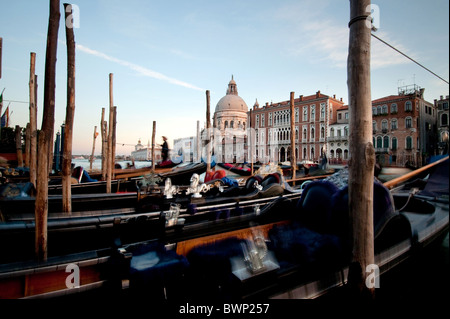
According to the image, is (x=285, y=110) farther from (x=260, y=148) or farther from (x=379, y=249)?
(x=379, y=249)

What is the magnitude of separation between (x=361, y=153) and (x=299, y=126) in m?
32.0

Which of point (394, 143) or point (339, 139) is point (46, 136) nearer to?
point (394, 143)

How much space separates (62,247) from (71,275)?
83 cm

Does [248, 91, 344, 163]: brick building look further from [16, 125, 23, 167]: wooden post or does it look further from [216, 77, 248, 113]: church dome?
[16, 125, 23, 167]: wooden post

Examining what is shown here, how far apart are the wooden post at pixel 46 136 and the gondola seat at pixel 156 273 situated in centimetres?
72

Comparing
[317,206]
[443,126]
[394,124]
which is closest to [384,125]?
[394,124]

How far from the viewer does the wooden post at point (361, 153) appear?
186 centimetres

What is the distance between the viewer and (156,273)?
1893 millimetres

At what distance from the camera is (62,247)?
2.54 metres

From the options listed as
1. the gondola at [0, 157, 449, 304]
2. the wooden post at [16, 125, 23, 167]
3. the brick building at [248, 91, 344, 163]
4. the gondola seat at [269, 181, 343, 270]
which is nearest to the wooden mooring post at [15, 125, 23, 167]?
the wooden post at [16, 125, 23, 167]

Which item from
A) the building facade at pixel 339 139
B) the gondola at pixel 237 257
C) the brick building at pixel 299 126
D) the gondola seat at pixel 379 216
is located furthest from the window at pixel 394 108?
the gondola seat at pixel 379 216

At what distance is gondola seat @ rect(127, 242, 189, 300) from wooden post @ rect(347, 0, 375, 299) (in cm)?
142

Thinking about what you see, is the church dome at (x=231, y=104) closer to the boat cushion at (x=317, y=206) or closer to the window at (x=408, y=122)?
the window at (x=408, y=122)
